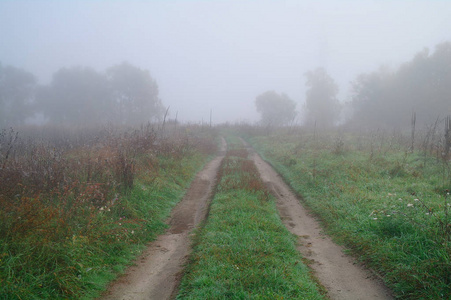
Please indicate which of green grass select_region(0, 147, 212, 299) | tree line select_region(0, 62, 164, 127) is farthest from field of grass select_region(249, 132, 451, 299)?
tree line select_region(0, 62, 164, 127)

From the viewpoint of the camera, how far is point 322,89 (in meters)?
51.2

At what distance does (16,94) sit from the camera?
50.5 m

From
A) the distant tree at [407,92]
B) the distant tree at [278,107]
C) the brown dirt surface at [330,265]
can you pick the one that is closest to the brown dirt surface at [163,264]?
the brown dirt surface at [330,265]

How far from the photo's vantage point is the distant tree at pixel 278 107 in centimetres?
6481

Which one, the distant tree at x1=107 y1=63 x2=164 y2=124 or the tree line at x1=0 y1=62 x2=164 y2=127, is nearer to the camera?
the tree line at x1=0 y1=62 x2=164 y2=127

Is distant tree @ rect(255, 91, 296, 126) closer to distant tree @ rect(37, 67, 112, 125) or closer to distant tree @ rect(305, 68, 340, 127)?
distant tree @ rect(305, 68, 340, 127)

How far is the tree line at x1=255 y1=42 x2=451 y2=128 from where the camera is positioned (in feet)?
109

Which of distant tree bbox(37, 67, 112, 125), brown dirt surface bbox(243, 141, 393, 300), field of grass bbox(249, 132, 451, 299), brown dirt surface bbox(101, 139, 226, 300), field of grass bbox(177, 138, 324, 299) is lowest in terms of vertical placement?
brown dirt surface bbox(101, 139, 226, 300)

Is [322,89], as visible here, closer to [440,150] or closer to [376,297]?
[440,150]

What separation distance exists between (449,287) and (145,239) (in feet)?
17.4

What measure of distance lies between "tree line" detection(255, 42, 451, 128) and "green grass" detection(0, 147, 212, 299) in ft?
89.0

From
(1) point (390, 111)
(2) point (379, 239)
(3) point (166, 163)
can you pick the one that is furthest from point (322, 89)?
(2) point (379, 239)

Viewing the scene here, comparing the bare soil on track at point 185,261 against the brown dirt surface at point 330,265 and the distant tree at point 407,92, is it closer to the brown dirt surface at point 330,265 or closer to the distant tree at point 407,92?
the brown dirt surface at point 330,265

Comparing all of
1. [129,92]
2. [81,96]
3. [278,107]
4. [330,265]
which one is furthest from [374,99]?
[81,96]
